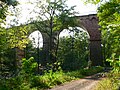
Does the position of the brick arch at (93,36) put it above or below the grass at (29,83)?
above

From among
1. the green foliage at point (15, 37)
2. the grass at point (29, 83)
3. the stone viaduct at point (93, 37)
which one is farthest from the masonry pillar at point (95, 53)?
the green foliage at point (15, 37)

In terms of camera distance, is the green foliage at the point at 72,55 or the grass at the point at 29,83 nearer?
the grass at the point at 29,83

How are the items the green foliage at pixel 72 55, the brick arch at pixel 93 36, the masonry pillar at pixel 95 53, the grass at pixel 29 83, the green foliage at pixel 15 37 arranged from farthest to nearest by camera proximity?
1. the green foliage at pixel 72 55
2. the masonry pillar at pixel 95 53
3. the brick arch at pixel 93 36
4. the green foliage at pixel 15 37
5. the grass at pixel 29 83

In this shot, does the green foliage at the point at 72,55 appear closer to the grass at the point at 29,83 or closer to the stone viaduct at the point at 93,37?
the stone viaduct at the point at 93,37

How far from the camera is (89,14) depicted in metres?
36.5

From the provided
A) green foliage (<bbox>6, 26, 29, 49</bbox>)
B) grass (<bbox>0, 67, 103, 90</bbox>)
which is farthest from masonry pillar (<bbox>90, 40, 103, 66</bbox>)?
green foliage (<bbox>6, 26, 29, 49</bbox>)

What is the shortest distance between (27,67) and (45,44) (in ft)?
77.7

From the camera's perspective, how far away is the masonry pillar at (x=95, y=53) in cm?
3716

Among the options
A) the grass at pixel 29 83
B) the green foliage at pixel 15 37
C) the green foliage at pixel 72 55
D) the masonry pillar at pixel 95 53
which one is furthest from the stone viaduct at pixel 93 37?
the green foliage at pixel 15 37

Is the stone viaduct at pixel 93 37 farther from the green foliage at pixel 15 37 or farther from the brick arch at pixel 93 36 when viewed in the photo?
the green foliage at pixel 15 37

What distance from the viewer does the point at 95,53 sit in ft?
123

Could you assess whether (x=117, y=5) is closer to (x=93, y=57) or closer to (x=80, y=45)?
(x=93, y=57)

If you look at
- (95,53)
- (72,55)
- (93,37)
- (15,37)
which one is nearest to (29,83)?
(15,37)

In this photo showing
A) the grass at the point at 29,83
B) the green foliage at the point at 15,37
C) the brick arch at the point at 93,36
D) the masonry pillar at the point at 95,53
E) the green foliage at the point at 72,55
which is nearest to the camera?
the grass at the point at 29,83
